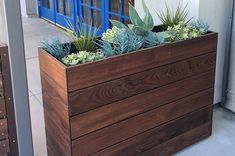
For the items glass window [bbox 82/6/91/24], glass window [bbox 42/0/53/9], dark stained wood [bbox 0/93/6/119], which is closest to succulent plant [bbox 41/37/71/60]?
dark stained wood [bbox 0/93/6/119]

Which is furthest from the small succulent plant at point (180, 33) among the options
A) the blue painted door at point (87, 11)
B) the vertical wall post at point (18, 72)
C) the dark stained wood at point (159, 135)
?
the blue painted door at point (87, 11)

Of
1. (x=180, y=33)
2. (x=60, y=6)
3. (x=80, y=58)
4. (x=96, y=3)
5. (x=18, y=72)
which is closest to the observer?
(x=80, y=58)

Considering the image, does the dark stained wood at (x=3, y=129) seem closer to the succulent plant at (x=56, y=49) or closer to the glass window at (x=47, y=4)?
the succulent plant at (x=56, y=49)

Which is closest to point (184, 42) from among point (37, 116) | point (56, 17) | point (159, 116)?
point (159, 116)

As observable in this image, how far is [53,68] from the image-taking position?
5.85ft

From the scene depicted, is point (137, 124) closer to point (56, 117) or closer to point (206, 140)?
point (56, 117)

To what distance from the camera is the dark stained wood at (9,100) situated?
6.05 feet

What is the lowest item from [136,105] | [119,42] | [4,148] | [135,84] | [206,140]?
[206,140]

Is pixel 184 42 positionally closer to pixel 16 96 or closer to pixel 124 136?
pixel 124 136

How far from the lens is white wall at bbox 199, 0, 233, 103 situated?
2525 millimetres

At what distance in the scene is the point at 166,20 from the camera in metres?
2.32

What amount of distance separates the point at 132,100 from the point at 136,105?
0.05 metres

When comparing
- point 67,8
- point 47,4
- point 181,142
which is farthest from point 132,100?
point 47,4

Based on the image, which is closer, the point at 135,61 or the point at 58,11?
the point at 135,61
